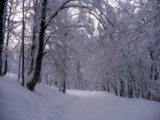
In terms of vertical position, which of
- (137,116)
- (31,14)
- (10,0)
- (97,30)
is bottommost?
(137,116)

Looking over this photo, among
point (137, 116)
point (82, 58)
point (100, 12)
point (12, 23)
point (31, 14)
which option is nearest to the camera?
point (137, 116)

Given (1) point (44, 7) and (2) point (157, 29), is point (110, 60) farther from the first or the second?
(2) point (157, 29)

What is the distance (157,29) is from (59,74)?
12165 mm

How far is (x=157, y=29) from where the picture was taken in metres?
12.5

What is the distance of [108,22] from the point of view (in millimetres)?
17047

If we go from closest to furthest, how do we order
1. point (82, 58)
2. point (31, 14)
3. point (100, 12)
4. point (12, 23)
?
point (100, 12), point (31, 14), point (82, 58), point (12, 23)

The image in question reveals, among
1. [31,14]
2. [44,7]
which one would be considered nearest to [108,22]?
[44,7]

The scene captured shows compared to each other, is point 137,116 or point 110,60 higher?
point 110,60

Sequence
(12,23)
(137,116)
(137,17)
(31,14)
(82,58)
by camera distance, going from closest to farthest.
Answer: (137,116), (137,17), (31,14), (82,58), (12,23)

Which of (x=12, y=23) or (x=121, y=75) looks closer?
(x=12, y=23)

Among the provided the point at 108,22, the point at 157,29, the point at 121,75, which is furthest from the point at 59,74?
the point at 157,29

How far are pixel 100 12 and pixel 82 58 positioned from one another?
696 centimetres

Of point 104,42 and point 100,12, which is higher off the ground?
point 100,12

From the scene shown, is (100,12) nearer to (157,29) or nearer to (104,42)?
(104,42)
